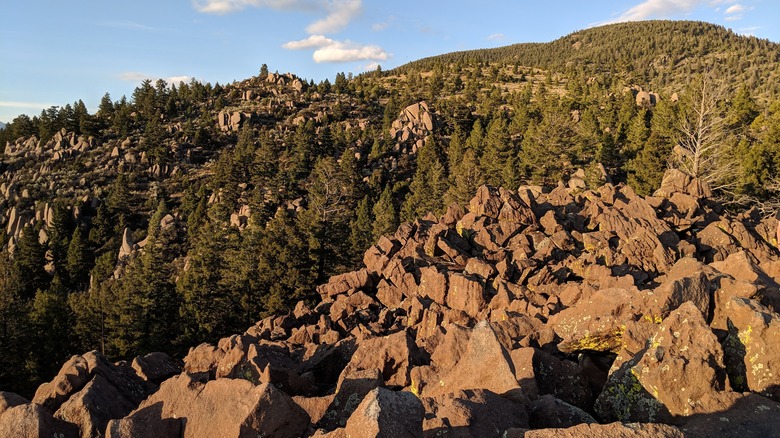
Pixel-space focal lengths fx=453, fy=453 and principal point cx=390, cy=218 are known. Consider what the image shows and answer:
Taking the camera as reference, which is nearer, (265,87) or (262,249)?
(262,249)

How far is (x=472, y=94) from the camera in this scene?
107250 millimetres

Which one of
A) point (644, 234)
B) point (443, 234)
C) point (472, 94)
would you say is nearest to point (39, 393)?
point (443, 234)

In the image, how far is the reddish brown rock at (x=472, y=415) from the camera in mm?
5535

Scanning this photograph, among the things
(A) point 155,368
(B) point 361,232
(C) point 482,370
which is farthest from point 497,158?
(C) point 482,370

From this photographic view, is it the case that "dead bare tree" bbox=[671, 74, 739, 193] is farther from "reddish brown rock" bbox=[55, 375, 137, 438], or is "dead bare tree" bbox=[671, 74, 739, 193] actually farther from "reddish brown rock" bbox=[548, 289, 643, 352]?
"reddish brown rock" bbox=[55, 375, 137, 438]

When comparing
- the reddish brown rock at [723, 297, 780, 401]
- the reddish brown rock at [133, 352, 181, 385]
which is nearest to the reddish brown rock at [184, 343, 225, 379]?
the reddish brown rock at [133, 352, 181, 385]

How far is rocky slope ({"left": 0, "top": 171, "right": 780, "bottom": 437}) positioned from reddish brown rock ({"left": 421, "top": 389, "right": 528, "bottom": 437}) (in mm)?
21

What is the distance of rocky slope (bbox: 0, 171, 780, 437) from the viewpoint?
596 cm

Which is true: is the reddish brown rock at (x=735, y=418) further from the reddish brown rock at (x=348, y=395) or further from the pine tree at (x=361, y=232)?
the pine tree at (x=361, y=232)

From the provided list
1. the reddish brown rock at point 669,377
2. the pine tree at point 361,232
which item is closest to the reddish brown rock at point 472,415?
the reddish brown rock at point 669,377

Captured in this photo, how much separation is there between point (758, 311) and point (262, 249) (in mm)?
36087

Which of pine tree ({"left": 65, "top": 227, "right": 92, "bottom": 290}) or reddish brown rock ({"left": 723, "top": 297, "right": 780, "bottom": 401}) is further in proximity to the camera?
pine tree ({"left": 65, "top": 227, "right": 92, "bottom": 290})

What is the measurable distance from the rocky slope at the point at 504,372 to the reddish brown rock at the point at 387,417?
0.06ft

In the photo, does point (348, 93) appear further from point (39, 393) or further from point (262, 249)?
point (39, 393)
